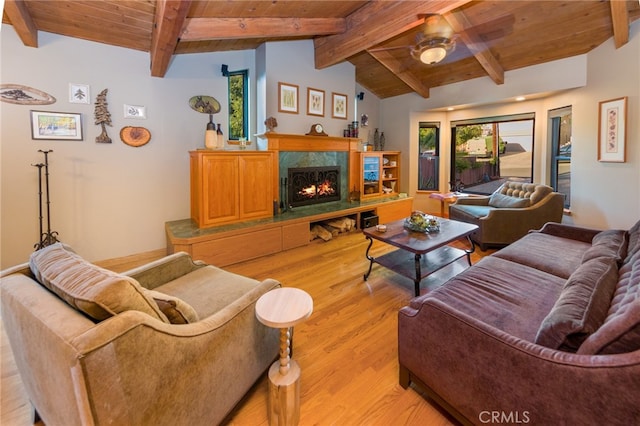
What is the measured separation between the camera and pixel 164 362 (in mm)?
1060

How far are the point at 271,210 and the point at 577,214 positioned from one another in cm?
446

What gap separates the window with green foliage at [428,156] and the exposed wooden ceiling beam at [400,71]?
73 cm

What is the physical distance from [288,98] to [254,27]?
3.93 feet

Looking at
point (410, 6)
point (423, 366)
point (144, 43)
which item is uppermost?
point (410, 6)

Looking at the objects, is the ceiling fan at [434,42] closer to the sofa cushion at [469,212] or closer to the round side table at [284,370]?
the sofa cushion at [469,212]

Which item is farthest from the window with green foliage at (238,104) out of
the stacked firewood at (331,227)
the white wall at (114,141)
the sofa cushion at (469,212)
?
the sofa cushion at (469,212)

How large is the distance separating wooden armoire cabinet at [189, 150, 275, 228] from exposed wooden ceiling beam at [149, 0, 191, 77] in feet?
3.48

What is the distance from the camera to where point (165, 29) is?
2848 millimetres

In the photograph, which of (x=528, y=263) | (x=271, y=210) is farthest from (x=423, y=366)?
(x=271, y=210)

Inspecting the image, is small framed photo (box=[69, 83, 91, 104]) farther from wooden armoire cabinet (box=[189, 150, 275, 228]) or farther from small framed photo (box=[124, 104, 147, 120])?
wooden armoire cabinet (box=[189, 150, 275, 228])

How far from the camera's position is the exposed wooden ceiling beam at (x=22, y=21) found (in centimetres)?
260

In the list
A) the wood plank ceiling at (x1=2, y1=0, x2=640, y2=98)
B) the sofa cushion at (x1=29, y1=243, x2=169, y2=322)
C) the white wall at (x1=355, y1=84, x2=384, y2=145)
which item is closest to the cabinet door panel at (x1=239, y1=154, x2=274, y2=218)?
the wood plank ceiling at (x1=2, y1=0, x2=640, y2=98)

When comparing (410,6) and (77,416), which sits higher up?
(410,6)

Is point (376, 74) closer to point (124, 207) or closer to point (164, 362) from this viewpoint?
point (124, 207)
